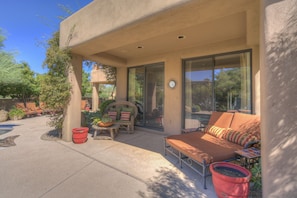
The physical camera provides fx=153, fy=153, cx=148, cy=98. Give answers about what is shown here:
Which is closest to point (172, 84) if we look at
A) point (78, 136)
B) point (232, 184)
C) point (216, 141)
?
point (216, 141)

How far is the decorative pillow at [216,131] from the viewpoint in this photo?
3.61 m

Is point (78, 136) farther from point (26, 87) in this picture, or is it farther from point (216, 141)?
point (26, 87)

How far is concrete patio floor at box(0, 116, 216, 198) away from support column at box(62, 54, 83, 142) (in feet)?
1.80

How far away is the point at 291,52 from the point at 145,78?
17.7ft

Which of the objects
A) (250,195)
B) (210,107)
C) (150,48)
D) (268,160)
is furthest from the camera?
(150,48)

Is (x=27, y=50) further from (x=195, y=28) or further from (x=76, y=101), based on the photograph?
(x=195, y=28)

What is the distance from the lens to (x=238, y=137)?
3160 mm

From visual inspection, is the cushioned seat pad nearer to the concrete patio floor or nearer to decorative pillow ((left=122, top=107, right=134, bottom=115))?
the concrete patio floor

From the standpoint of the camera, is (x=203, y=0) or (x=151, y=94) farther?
(x=151, y=94)

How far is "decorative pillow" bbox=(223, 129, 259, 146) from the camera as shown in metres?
2.98

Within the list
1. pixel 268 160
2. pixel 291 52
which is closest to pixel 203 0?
pixel 291 52

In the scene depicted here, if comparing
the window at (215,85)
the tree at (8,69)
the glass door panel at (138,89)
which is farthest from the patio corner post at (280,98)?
the tree at (8,69)

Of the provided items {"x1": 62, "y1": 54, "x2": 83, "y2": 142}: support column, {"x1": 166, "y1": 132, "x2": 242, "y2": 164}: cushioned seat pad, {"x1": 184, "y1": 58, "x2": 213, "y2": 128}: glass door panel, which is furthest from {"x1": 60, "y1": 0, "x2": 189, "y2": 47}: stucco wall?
{"x1": 184, "y1": 58, "x2": 213, "y2": 128}: glass door panel

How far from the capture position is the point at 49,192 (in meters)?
2.31
